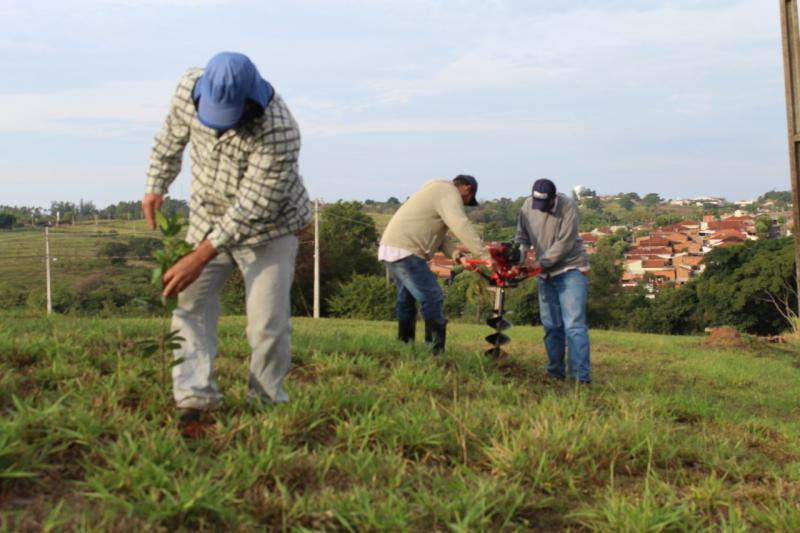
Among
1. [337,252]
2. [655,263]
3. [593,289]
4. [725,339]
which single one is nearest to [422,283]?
[725,339]

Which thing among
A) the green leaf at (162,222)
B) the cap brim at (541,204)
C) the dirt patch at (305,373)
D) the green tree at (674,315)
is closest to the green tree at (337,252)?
the green tree at (674,315)

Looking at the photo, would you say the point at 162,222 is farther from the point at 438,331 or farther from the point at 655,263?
the point at 655,263

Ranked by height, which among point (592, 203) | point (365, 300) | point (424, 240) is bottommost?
point (365, 300)

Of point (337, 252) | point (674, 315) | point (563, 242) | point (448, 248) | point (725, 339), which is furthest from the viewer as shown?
point (337, 252)

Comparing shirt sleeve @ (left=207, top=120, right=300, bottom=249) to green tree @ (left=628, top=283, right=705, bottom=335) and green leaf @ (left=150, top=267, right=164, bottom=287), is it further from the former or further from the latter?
green tree @ (left=628, top=283, right=705, bottom=335)

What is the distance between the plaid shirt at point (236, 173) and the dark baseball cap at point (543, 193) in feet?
10.9

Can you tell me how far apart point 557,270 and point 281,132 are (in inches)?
158

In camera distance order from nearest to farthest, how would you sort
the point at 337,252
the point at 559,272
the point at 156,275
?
the point at 156,275
the point at 559,272
the point at 337,252

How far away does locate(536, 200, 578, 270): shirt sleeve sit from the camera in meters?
7.22

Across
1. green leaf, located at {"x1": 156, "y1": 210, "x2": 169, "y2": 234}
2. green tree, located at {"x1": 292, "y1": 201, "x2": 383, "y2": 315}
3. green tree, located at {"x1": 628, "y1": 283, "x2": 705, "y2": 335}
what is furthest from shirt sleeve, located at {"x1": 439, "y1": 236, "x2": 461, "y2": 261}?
green tree, located at {"x1": 628, "y1": 283, "x2": 705, "y2": 335}

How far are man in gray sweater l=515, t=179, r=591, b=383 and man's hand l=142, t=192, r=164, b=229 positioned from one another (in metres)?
3.69

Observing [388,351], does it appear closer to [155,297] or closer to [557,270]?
[557,270]

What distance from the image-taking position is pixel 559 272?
7.36m

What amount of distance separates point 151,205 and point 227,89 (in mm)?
953
